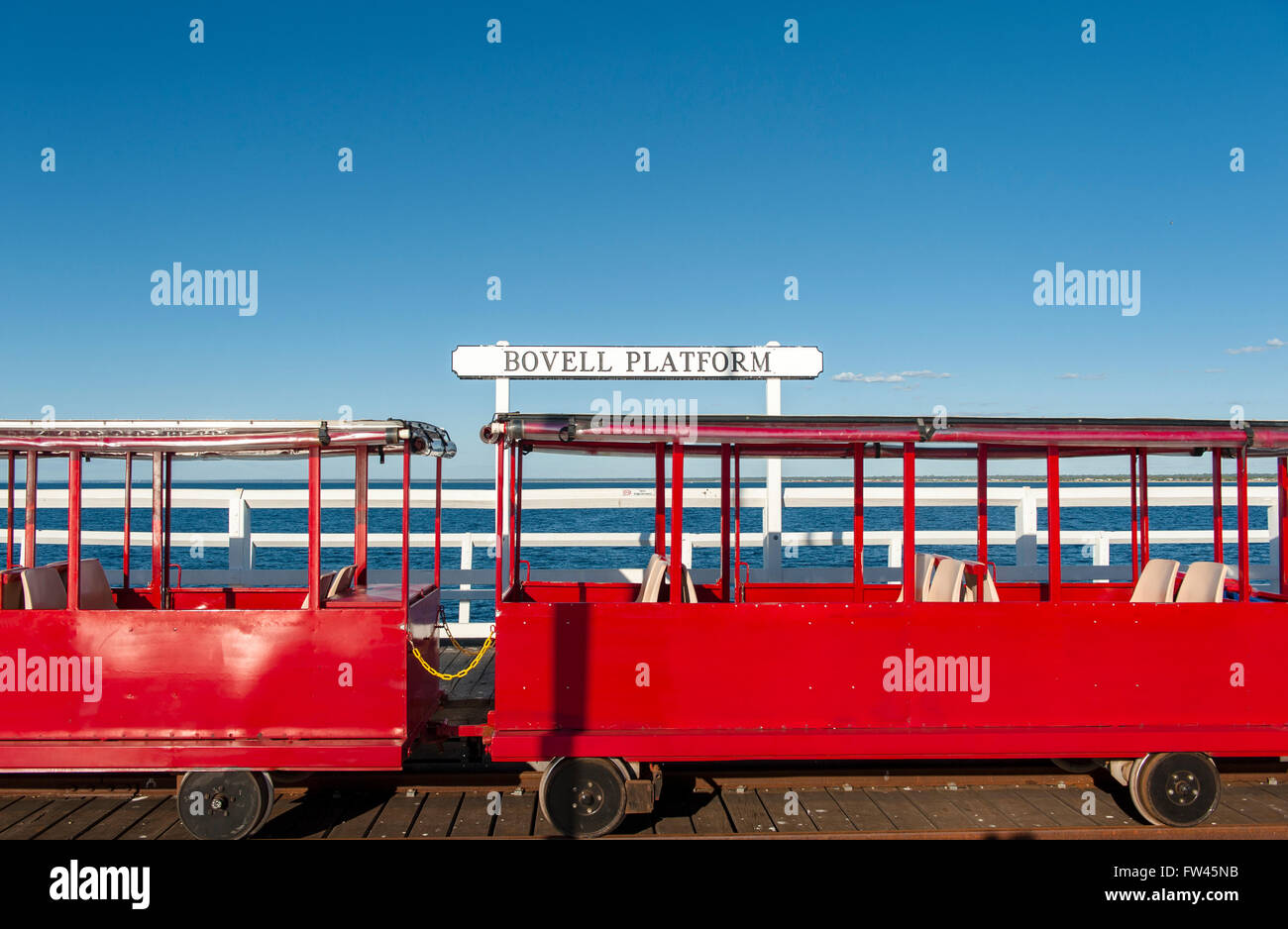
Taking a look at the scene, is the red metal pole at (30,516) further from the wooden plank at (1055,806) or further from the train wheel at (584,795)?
the wooden plank at (1055,806)

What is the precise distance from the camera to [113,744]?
5.02 metres

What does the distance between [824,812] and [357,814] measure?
2997 millimetres

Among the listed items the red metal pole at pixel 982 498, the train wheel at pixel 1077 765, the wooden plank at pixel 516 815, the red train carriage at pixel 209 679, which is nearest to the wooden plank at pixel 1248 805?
the train wheel at pixel 1077 765

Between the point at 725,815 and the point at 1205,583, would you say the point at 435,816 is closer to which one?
the point at 725,815

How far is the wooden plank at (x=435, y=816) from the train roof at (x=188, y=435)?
2377 mm

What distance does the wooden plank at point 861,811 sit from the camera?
5.20 metres

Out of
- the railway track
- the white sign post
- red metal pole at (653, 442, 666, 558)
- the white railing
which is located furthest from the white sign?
the railway track

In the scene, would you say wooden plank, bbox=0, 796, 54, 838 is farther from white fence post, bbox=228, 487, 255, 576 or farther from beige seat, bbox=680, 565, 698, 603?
white fence post, bbox=228, 487, 255, 576

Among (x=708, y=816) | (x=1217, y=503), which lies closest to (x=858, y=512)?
(x=708, y=816)

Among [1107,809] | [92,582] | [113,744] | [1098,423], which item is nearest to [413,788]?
[113,744]
